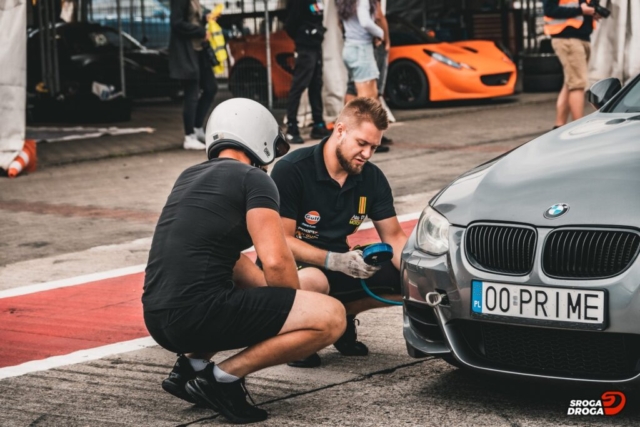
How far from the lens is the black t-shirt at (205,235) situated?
4.38 metres

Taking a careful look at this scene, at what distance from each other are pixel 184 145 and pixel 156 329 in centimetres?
902

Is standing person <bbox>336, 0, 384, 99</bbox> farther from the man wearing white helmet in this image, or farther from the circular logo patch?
the man wearing white helmet

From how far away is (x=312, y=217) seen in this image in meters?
5.31

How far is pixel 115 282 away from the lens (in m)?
7.16

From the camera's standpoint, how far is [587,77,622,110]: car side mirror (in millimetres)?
5707

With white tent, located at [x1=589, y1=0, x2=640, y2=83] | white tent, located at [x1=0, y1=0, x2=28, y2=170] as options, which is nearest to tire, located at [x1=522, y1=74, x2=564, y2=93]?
white tent, located at [x1=589, y1=0, x2=640, y2=83]

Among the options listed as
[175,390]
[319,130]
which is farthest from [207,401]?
[319,130]

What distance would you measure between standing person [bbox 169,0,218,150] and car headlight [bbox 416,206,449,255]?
8.28 meters

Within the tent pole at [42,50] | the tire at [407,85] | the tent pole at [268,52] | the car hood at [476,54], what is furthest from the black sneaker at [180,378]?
the tent pole at [42,50]

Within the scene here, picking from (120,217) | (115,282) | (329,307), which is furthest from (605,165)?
(120,217)

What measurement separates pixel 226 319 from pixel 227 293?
0.34 ft

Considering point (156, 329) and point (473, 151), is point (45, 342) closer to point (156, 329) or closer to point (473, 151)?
point (156, 329)

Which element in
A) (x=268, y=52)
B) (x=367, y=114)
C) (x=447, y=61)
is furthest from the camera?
(x=447, y=61)

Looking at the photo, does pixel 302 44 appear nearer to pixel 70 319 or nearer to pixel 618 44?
pixel 618 44
